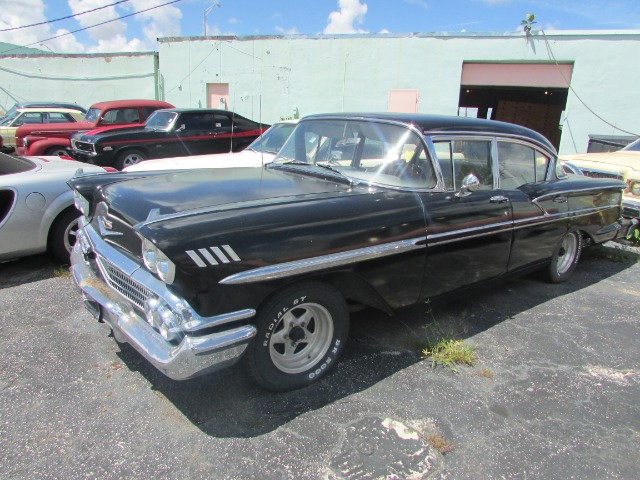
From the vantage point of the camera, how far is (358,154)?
3.39 m

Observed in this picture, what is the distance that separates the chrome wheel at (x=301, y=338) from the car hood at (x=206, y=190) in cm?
67

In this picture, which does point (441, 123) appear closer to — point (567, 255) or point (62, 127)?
point (567, 255)

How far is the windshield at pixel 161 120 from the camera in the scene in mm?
9750

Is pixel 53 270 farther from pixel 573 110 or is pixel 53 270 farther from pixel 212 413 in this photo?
pixel 573 110

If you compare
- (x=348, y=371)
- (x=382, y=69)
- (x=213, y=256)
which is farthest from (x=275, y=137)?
(x=382, y=69)

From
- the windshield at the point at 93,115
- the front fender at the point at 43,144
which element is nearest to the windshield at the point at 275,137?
the front fender at the point at 43,144

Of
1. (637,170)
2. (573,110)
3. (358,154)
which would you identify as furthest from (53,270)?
(573,110)

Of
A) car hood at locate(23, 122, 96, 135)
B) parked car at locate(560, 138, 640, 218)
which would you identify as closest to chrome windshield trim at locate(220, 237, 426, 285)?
parked car at locate(560, 138, 640, 218)

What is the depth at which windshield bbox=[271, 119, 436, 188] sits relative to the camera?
3.14 m

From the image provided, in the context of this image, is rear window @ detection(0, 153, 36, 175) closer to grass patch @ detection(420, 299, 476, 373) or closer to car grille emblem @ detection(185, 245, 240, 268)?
car grille emblem @ detection(185, 245, 240, 268)

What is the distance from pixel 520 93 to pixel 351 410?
19.1 meters

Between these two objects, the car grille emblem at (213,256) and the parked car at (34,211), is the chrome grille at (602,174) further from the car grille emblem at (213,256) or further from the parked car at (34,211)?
the parked car at (34,211)

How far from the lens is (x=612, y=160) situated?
6676mm

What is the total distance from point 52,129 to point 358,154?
10402mm
